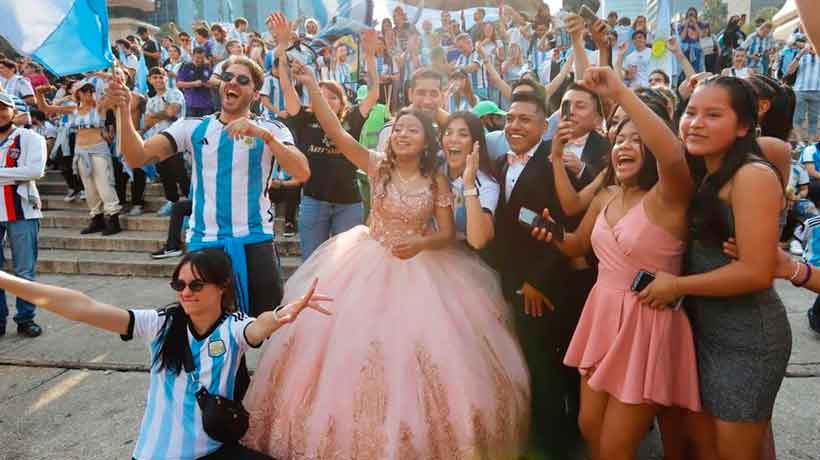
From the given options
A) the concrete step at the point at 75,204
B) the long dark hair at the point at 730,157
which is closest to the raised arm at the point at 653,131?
the long dark hair at the point at 730,157

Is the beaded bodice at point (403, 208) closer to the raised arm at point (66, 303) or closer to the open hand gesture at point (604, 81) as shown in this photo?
the open hand gesture at point (604, 81)

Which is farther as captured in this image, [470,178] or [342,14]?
[342,14]

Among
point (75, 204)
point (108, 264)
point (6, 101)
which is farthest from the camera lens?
point (75, 204)

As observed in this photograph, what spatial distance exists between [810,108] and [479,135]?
843 centimetres

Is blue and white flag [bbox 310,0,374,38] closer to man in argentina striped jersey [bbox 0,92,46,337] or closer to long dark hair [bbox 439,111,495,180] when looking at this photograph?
long dark hair [bbox 439,111,495,180]

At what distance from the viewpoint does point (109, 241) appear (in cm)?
828

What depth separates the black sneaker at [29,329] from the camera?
216 inches

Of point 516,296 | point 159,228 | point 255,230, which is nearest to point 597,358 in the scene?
point 516,296

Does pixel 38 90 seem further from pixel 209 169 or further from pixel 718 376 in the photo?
pixel 718 376

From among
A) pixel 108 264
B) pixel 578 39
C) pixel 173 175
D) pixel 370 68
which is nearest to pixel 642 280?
pixel 578 39

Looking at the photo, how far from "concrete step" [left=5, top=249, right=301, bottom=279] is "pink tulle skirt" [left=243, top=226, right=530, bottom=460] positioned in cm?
412

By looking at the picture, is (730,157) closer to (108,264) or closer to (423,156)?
(423,156)

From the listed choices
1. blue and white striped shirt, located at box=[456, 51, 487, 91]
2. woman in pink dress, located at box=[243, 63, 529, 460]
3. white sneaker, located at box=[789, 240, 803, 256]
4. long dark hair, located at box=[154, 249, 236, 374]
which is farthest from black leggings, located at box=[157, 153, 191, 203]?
white sneaker, located at box=[789, 240, 803, 256]

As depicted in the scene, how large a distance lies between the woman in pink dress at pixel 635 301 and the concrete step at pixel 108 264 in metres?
5.00
